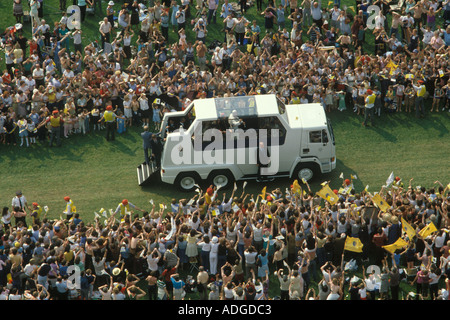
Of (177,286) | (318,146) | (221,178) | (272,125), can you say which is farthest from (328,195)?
(177,286)

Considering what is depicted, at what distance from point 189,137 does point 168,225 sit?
4.09m

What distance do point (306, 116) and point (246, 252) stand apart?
6.22 meters

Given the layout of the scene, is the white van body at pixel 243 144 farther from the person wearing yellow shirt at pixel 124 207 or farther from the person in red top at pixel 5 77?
the person in red top at pixel 5 77

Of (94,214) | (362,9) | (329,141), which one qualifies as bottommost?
(94,214)

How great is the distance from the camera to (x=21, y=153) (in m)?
26.7

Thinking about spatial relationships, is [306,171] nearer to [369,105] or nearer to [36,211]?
[369,105]

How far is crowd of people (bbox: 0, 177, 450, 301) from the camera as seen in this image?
19.0 metres

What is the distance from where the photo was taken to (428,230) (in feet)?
66.1

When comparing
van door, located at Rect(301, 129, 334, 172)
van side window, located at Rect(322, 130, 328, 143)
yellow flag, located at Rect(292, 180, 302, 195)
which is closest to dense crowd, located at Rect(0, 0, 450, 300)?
yellow flag, located at Rect(292, 180, 302, 195)

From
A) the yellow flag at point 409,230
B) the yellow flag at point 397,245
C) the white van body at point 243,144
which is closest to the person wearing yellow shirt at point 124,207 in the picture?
the white van body at point 243,144

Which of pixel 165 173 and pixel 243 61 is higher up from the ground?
pixel 243 61

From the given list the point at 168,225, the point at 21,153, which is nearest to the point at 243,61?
the point at 21,153

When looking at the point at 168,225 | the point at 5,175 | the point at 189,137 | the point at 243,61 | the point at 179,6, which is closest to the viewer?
the point at 168,225

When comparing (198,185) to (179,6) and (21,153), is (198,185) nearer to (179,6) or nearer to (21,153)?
(21,153)
